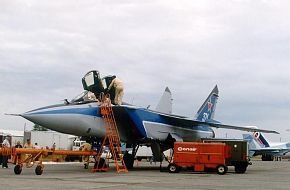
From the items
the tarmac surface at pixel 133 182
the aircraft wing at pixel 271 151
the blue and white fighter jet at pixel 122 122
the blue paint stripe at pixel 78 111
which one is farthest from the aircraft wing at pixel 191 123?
the aircraft wing at pixel 271 151

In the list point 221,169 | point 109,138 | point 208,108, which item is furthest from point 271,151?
point 109,138

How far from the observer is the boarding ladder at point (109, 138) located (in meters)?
18.4

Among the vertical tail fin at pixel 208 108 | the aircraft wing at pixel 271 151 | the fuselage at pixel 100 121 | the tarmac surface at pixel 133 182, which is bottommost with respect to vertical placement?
the tarmac surface at pixel 133 182

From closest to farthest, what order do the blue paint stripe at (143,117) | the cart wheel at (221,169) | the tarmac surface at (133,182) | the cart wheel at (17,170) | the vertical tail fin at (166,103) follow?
the tarmac surface at (133,182) → the cart wheel at (17,170) → the cart wheel at (221,169) → the blue paint stripe at (143,117) → the vertical tail fin at (166,103)

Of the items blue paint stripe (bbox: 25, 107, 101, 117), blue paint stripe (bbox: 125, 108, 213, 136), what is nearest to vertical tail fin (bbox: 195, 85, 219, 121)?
blue paint stripe (bbox: 125, 108, 213, 136)

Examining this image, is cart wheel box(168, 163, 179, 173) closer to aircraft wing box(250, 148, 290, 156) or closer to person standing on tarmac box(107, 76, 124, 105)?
person standing on tarmac box(107, 76, 124, 105)

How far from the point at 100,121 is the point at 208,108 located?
34.3 ft

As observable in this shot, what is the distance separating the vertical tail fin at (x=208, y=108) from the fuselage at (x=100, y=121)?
3.48 meters

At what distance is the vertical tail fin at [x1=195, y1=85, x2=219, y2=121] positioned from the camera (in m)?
26.7

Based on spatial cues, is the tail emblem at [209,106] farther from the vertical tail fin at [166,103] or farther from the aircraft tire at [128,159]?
→ the aircraft tire at [128,159]

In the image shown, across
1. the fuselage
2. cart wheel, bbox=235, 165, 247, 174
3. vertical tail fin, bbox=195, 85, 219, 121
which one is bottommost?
cart wheel, bbox=235, 165, 247, 174

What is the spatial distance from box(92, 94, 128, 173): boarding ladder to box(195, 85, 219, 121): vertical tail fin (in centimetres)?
835

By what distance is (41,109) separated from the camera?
55.6 feet

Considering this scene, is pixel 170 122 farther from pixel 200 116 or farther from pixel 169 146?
pixel 200 116
